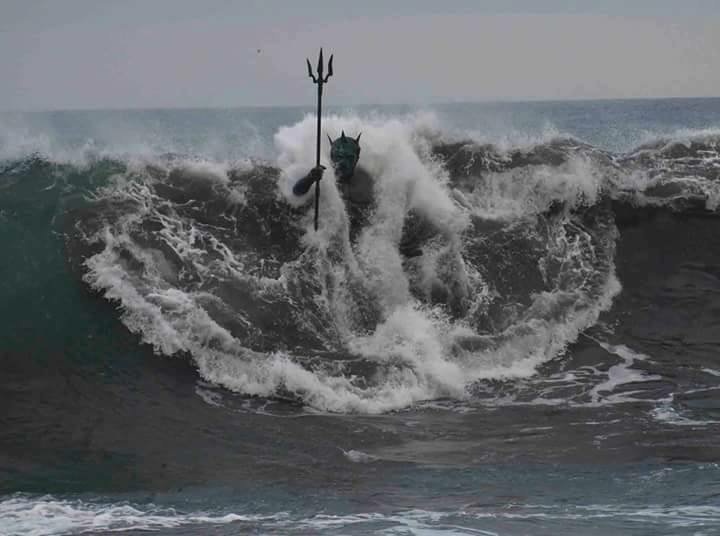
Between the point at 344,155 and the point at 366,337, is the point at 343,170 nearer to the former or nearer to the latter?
the point at 344,155

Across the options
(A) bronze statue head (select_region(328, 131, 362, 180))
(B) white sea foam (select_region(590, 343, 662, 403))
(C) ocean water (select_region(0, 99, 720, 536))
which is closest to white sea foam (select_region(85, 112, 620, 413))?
(C) ocean water (select_region(0, 99, 720, 536))

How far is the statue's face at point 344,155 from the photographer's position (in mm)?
16344

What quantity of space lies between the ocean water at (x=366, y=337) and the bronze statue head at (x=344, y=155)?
47cm

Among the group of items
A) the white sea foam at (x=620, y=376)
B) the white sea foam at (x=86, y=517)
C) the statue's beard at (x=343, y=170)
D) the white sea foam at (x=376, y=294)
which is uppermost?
the statue's beard at (x=343, y=170)

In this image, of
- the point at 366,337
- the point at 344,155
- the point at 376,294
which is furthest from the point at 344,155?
the point at 366,337

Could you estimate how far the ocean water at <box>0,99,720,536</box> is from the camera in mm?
9742

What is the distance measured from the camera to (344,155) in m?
16.4

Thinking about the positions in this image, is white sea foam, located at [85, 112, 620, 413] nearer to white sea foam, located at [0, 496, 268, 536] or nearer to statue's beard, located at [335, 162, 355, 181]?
statue's beard, located at [335, 162, 355, 181]

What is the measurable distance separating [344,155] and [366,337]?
377cm

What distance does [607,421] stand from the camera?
39.0 ft

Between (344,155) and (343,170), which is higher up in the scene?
(344,155)

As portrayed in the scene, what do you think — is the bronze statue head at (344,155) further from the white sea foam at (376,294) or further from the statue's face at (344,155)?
the white sea foam at (376,294)

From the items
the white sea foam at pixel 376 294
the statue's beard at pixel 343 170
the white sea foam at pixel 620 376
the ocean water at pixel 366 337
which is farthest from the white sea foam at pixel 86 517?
the statue's beard at pixel 343 170

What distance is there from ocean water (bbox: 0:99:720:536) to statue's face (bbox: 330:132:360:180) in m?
0.47
